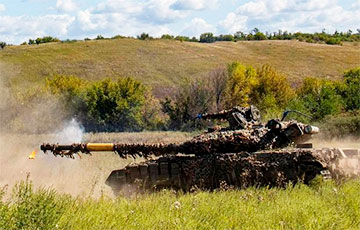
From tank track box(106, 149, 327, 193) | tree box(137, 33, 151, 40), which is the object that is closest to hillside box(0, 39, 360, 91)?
tree box(137, 33, 151, 40)

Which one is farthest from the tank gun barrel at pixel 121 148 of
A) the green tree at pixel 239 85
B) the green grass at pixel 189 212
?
the green tree at pixel 239 85

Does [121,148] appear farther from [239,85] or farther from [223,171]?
[239,85]

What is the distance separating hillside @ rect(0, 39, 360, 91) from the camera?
93500 mm

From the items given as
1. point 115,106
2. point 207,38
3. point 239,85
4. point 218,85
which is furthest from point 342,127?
point 207,38

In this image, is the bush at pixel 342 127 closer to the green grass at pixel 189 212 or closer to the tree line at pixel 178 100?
the tree line at pixel 178 100

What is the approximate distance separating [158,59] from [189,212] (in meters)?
93.7

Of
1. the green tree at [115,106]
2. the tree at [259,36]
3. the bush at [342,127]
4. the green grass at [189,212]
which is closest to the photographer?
the green grass at [189,212]

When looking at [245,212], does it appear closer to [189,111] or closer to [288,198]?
[288,198]

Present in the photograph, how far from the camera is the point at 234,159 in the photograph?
15625mm

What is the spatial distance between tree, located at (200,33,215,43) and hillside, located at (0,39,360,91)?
35.1 meters

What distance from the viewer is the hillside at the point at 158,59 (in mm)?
93500

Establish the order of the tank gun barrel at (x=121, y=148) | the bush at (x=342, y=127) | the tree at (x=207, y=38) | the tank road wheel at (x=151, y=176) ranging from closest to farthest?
the tank road wheel at (x=151, y=176)
the tank gun barrel at (x=121, y=148)
the bush at (x=342, y=127)
the tree at (x=207, y=38)

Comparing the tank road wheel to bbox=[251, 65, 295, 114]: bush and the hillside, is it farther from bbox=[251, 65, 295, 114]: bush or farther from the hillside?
the hillside

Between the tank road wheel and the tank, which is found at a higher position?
the tank
